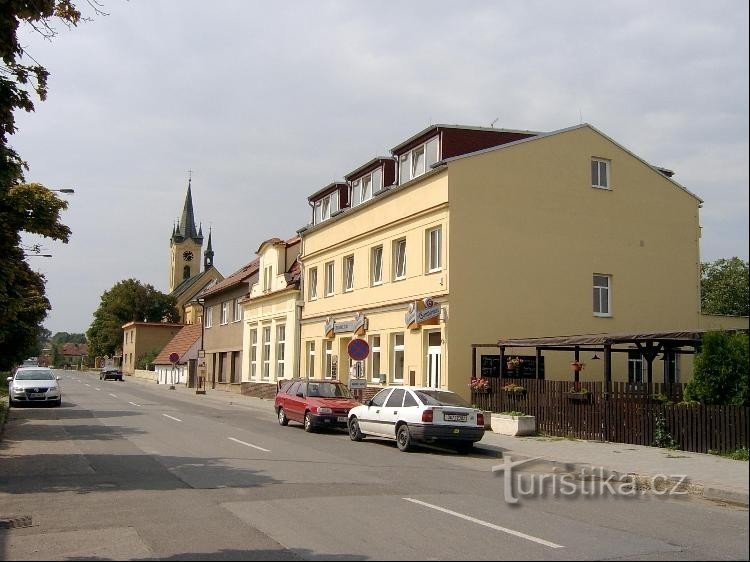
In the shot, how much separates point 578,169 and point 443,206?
559 cm

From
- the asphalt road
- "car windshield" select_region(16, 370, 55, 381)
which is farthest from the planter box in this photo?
"car windshield" select_region(16, 370, 55, 381)

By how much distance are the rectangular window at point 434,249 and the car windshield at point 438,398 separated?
853 cm

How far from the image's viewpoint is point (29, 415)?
88.0 ft

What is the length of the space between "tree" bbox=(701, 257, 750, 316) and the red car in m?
33.0

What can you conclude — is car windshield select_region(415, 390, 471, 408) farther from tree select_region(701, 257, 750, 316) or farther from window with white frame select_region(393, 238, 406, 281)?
tree select_region(701, 257, 750, 316)

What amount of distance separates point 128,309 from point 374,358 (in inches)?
3331

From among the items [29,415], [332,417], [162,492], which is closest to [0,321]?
[162,492]

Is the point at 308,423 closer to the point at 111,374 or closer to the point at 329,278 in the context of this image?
the point at 329,278

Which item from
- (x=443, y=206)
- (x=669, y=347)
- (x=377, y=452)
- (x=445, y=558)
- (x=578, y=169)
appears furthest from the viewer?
(x=578, y=169)

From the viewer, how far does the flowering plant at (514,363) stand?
22.8 metres

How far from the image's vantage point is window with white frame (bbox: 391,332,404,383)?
28.5 metres

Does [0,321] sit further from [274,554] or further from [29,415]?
[29,415]

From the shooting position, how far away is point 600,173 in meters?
28.3

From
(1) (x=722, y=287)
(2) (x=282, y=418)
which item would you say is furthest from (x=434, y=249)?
(1) (x=722, y=287)
